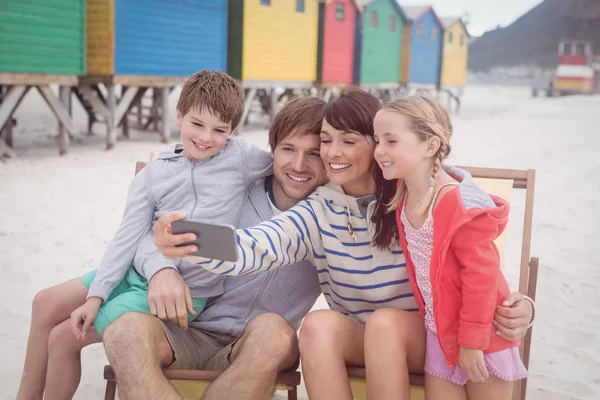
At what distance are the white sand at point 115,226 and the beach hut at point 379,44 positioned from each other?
7.21 metres

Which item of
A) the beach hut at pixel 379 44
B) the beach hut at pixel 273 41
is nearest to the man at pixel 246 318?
the beach hut at pixel 273 41

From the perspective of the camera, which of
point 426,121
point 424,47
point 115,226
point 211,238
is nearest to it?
point 211,238

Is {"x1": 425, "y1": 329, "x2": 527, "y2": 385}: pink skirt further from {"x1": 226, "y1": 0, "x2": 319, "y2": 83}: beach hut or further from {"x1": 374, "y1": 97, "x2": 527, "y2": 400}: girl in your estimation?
{"x1": 226, "y1": 0, "x2": 319, "y2": 83}: beach hut

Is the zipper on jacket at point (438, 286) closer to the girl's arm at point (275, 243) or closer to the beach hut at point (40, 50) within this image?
the girl's arm at point (275, 243)

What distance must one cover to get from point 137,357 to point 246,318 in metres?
0.59

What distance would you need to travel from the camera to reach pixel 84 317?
2.61 m

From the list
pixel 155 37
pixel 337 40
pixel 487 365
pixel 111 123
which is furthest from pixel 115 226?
pixel 337 40

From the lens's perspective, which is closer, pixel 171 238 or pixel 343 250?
pixel 171 238

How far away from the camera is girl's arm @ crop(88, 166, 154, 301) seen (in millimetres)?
2689

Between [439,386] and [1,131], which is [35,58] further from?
[439,386]

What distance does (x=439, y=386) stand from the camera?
237cm

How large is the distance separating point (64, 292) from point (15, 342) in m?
1.45

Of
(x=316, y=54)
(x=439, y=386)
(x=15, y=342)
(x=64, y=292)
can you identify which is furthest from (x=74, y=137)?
(x=439, y=386)

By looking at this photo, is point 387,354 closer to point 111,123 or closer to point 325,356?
point 325,356
